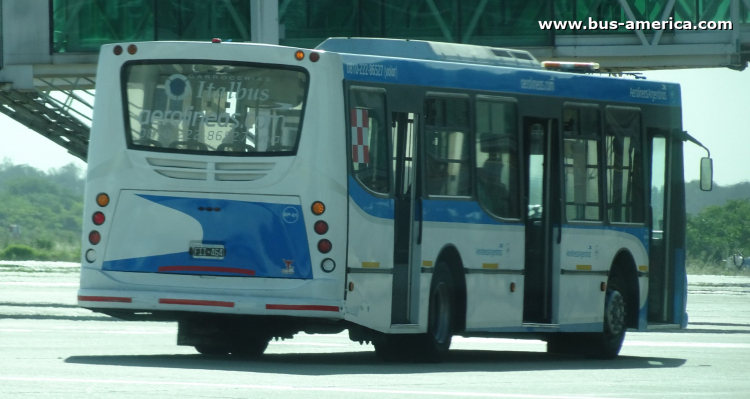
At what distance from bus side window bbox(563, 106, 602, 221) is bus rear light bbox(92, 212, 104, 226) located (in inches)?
206

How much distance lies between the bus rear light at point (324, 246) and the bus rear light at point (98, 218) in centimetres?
202

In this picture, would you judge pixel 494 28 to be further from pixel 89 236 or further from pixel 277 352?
pixel 89 236

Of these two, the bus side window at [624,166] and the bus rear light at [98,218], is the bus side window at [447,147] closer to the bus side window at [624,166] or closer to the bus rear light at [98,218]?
the bus side window at [624,166]

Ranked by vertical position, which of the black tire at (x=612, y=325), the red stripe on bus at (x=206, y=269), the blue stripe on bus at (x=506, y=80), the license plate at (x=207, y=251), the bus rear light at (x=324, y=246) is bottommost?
the black tire at (x=612, y=325)

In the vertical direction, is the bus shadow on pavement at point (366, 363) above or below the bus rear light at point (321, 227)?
below

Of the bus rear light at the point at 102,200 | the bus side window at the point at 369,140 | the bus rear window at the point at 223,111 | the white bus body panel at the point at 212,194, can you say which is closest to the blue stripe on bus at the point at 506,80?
the bus side window at the point at 369,140

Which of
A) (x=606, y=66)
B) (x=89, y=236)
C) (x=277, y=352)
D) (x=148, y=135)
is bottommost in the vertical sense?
(x=277, y=352)

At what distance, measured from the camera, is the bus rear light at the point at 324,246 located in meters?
14.0

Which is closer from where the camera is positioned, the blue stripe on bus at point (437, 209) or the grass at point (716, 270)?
the blue stripe on bus at point (437, 209)

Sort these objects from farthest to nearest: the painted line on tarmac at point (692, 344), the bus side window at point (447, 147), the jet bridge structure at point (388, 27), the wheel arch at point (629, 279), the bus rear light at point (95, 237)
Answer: the jet bridge structure at point (388, 27) < the painted line on tarmac at point (692, 344) < the wheel arch at point (629, 279) < the bus side window at point (447, 147) < the bus rear light at point (95, 237)

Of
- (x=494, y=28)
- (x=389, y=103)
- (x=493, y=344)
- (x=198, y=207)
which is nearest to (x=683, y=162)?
(x=493, y=344)

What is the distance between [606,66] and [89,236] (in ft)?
87.0

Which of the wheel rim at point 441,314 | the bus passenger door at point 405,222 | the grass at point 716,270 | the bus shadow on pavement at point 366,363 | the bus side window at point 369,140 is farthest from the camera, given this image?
the grass at point 716,270

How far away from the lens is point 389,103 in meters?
14.9
